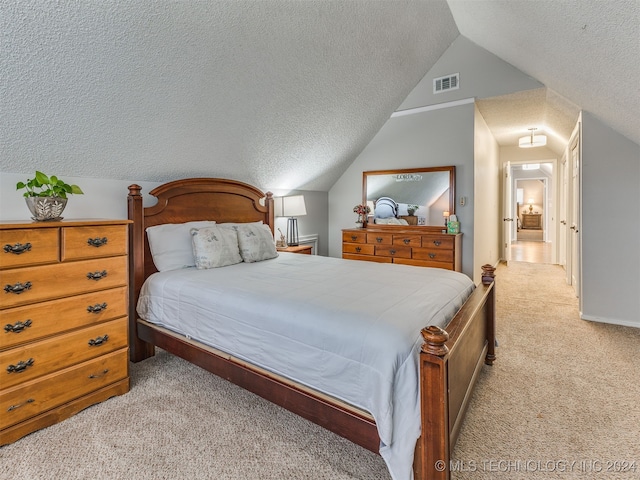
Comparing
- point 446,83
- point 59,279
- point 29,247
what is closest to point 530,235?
point 446,83

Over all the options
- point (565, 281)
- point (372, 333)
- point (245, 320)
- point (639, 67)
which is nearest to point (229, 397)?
point (245, 320)

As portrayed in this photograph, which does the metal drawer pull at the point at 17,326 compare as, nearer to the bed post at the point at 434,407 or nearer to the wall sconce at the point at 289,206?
the bed post at the point at 434,407

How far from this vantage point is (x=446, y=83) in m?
4.18

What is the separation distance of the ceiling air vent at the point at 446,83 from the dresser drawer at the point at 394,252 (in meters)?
2.10

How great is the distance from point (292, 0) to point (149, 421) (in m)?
2.87

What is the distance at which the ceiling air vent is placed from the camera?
4109 mm

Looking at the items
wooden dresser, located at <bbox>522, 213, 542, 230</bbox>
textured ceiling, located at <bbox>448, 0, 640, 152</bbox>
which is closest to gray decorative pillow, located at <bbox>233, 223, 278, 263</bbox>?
Result: textured ceiling, located at <bbox>448, 0, 640, 152</bbox>

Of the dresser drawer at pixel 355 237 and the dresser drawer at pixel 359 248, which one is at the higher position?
the dresser drawer at pixel 355 237

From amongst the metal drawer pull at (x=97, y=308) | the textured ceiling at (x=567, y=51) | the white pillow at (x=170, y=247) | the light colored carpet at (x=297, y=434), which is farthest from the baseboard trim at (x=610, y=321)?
the metal drawer pull at (x=97, y=308)

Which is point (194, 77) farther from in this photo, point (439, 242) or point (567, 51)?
point (439, 242)

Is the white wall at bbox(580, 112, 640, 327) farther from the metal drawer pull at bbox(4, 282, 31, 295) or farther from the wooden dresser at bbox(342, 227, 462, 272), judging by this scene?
the metal drawer pull at bbox(4, 282, 31, 295)

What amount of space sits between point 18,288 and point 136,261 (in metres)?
0.93

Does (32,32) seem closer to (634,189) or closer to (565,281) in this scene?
(634,189)

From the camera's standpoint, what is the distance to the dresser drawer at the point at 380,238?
4.25 meters
